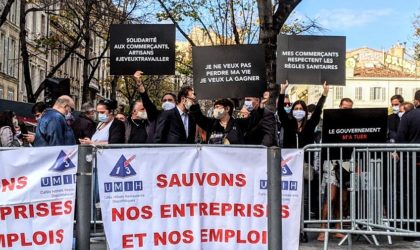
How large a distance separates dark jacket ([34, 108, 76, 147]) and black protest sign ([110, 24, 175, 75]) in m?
1.50

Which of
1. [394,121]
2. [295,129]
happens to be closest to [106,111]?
[295,129]

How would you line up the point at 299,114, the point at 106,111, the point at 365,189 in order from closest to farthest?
the point at 365,189, the point at 299,114, the point at 106,111

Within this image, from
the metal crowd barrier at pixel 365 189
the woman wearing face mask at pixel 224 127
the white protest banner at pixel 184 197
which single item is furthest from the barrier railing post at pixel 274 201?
the woman wearing face mask at pixel 224 127

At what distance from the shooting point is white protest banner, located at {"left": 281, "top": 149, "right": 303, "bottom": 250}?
263 inches

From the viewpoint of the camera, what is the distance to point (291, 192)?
22.1 ft

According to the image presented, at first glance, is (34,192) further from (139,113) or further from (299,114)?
(139,113)

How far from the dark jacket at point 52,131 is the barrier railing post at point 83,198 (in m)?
2.15

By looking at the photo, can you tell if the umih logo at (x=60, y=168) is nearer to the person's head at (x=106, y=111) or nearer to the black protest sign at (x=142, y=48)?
the black protest sign at (x=142, y=48)

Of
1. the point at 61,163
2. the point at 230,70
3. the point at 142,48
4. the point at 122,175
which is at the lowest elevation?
the point at 122,175

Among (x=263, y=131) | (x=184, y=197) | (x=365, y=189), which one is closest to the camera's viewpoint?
(x=184, y=197)

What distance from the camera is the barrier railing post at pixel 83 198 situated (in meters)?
6.18

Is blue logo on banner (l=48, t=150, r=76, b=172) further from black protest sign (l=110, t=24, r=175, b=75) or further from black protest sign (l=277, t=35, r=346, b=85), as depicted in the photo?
black protest sign (l=277, t=35, r=346, b=85)

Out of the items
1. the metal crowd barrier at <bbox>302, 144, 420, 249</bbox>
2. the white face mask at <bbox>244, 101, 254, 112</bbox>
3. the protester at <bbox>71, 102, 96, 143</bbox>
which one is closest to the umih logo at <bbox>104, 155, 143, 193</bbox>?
the metal crowd barrier at <bbox>302, 144, 420, 249</bbox>

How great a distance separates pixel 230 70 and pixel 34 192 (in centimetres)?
382
